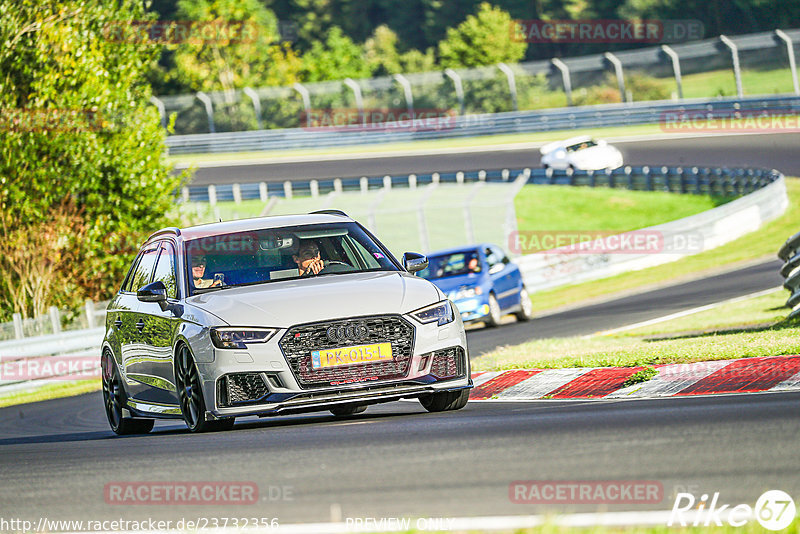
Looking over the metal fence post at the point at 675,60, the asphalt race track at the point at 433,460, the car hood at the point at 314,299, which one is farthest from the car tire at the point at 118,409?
the metal fence post at the point at 675,60

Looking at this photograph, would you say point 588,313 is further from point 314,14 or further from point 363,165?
point 314,14

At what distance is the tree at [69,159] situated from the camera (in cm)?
2561

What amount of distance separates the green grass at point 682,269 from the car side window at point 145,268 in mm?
16102

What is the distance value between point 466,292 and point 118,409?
1238 cm

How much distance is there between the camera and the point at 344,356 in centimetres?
895

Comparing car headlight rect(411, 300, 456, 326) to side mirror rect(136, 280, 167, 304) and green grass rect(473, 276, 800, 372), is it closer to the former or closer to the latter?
side mirror rect(136, 280, 167, 304)

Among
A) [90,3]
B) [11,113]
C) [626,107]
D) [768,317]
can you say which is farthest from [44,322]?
[626,107]

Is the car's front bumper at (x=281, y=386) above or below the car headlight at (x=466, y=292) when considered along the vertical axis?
above

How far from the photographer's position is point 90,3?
88.2 ft

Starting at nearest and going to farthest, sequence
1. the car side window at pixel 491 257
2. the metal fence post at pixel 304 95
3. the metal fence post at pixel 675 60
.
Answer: the car side window at pixel 491 257 → the metal fence post at pixel 675 60 → the metal fence post at pixel 304 95

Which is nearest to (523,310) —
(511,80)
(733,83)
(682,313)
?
(682,313)

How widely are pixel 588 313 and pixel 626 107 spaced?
31.9m

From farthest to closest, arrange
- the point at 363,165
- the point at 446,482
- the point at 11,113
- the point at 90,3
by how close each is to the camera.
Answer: the point at 363,165
the point at 90,3
the point at 11,113
the point at 446,482

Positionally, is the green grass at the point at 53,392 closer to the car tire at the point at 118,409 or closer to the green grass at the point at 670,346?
the green grass at the point at 670,346
